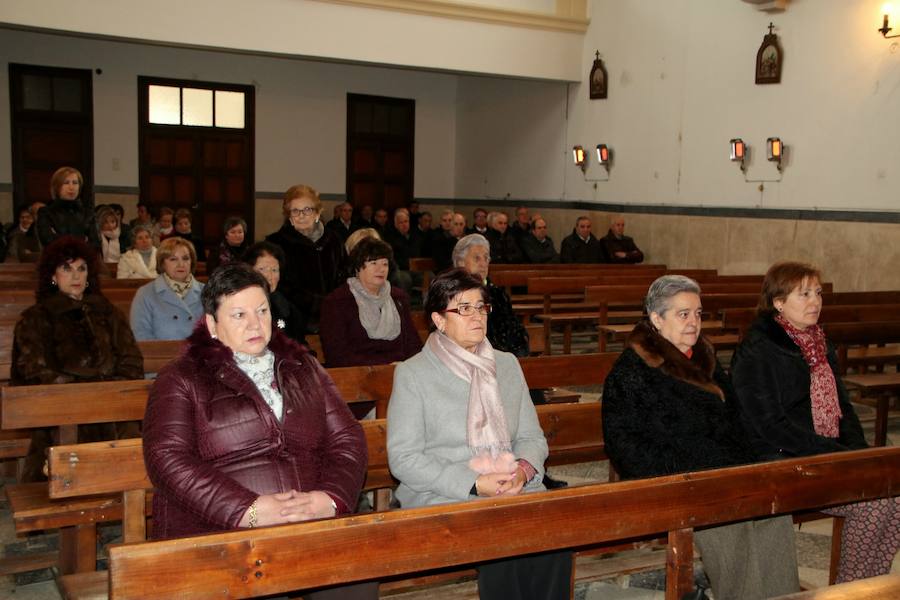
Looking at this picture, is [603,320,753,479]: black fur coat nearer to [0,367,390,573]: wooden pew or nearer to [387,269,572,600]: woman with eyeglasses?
[387,269,572,600]: woman with eyeglasses

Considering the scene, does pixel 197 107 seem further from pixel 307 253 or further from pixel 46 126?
pixel 307 253

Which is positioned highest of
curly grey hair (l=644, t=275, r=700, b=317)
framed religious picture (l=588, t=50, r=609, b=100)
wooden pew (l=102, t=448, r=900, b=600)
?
framed religious picture (l=588, t=50, r=609, b=100)

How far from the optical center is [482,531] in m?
2.20

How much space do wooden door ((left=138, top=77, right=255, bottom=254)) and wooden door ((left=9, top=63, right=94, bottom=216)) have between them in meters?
0.81

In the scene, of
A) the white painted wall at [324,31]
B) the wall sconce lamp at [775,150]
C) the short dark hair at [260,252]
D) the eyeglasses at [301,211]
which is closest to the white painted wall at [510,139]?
the white painted wall at [324,31]

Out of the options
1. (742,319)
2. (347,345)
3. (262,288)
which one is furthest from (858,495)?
(742,319)

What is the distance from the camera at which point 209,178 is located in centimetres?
1509

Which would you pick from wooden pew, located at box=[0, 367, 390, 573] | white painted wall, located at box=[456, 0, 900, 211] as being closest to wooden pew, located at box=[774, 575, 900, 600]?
wooden pew, located at box=[0, 367, 390, 573]

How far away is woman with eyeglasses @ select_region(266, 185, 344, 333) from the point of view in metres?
5.18

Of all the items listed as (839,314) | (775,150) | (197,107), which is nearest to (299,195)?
(839,314)

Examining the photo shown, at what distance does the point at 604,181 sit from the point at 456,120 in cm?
451

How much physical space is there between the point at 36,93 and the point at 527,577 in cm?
1306

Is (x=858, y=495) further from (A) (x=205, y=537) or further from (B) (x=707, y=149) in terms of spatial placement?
A: (B) (x=707, y=149)

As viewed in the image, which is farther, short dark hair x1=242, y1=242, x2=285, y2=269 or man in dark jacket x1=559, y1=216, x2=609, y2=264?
man in dark jacket x1=559, y1=216, x2=609, y2=264
